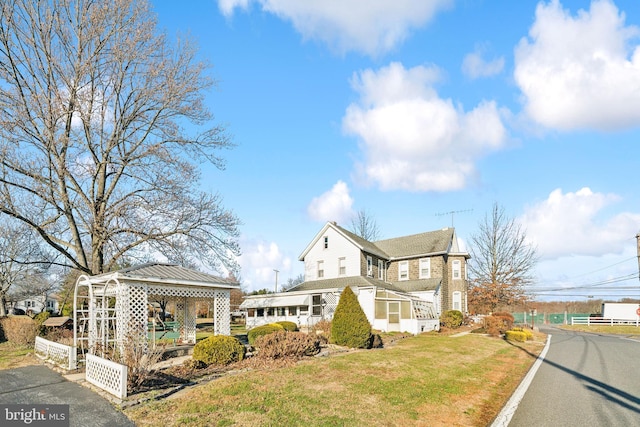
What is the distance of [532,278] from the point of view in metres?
39.4

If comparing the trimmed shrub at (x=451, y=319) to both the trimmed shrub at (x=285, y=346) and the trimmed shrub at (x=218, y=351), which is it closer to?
the trimmed shrub at (x=285, y=346)

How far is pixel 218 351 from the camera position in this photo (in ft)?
40.8

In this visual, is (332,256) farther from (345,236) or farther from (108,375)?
(108,375)

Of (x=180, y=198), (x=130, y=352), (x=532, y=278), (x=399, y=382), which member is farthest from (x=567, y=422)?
(x=532, y=278)

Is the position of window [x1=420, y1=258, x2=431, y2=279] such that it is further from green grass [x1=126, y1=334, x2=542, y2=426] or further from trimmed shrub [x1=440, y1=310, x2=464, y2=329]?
green grass [x1=126, y1=334, x2=542, y2=426]

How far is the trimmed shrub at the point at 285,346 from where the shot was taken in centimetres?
1330

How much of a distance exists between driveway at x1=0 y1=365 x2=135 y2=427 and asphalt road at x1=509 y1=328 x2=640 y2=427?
7.65 metres

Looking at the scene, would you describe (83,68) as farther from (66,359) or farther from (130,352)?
(130,352)

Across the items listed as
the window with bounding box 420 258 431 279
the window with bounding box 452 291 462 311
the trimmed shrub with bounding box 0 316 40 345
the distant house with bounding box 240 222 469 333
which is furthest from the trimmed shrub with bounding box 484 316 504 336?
the trimmed shrub with bounding box 0 316 40 345

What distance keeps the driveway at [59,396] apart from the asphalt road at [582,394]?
25.1ft

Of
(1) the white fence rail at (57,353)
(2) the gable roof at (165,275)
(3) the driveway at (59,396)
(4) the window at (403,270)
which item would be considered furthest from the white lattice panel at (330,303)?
(3) the driveway at (59,396)

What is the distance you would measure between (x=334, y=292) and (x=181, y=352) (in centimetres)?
1534

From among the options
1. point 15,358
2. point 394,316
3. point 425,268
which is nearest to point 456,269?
point 425,268

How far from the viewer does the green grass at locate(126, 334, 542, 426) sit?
7434 millimetres
